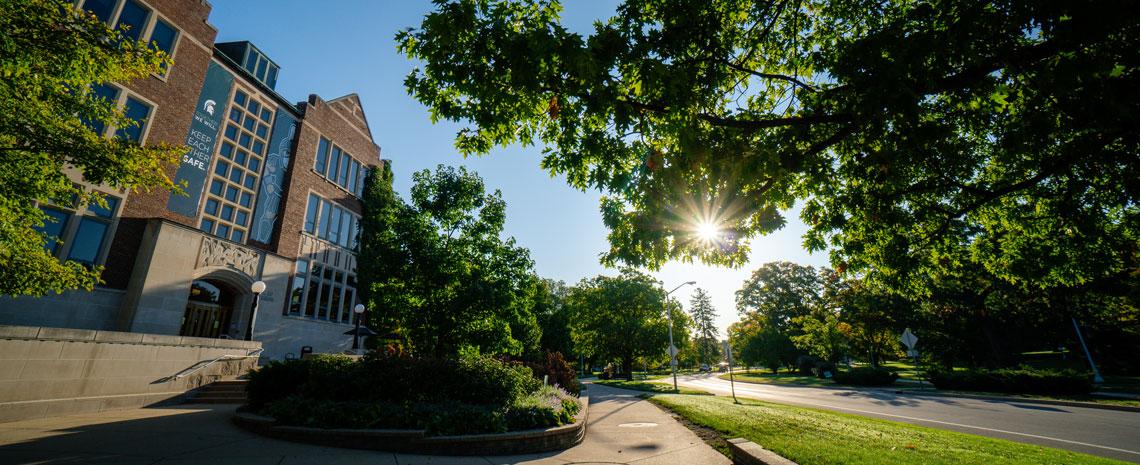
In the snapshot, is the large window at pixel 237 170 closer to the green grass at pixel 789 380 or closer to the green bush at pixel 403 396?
the green bush at pixel 403 396

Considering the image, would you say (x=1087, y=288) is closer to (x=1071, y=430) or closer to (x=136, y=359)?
(x=1071, y=430)

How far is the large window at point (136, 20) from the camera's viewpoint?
16.2 metres

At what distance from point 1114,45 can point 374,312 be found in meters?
17.1

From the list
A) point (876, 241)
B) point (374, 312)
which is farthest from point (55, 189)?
point (876, 241)

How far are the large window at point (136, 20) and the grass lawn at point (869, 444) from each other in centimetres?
2413

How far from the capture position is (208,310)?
19078mm

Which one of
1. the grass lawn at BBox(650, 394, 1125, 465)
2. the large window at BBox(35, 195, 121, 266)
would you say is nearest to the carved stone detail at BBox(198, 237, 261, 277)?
the large window at BBox(35, 195, 121, 266)

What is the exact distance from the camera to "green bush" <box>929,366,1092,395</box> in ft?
59.3

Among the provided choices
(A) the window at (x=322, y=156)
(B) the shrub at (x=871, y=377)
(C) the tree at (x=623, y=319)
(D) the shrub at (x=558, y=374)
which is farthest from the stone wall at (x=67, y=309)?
(B) the shrub at (x=871, y=377)

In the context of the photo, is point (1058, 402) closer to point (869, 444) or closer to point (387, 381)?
point (869, 444)

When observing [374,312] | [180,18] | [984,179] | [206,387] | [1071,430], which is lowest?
[1071,430]

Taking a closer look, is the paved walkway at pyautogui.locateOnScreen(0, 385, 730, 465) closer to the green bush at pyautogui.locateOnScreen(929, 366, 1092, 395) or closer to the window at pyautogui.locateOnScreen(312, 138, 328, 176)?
the window at pyautogui.locateOnScreen(312, 138, 328, 176)

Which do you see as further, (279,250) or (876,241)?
(279,250)

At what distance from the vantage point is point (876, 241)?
31.0 ft
